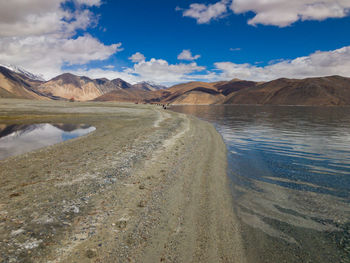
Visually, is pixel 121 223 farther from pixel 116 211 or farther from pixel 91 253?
pixel 91 253

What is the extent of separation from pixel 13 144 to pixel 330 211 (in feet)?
→ 89.4

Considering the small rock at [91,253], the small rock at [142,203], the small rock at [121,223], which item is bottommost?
the small rock at [91,253]

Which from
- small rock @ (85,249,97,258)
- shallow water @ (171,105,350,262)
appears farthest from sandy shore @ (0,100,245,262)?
shallow water @ (171,105,350,262)

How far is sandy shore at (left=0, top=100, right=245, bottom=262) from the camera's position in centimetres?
600

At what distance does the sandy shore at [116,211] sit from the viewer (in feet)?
19.7

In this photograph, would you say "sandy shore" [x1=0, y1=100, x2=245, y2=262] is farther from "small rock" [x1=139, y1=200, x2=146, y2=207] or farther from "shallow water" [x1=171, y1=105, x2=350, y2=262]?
"shallow water" [x1=171, y1=105, x2=350, y2=262]

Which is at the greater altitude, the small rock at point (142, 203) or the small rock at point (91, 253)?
the small rock at point (142, 203)

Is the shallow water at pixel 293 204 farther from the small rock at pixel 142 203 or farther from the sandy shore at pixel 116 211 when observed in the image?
the small rock at pixel 142 203

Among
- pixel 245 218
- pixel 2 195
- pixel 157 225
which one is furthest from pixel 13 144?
pixel 245 218

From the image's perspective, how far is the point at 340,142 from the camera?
22375 millimetres

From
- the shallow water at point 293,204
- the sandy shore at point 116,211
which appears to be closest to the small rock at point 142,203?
the sandy shore at point 116,211

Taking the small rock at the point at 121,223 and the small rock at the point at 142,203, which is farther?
the small rock at the point at 142,203

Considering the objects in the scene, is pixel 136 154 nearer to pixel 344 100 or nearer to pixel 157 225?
pixel 157 225

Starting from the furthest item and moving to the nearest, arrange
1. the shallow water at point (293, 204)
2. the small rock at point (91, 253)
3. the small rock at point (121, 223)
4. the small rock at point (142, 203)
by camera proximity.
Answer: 1. the small rock at point (142, 203)
2. the small rock at point (121, 223)
3. the shallow water at point (293, 204)
4. the small rock at point (91, 253)
